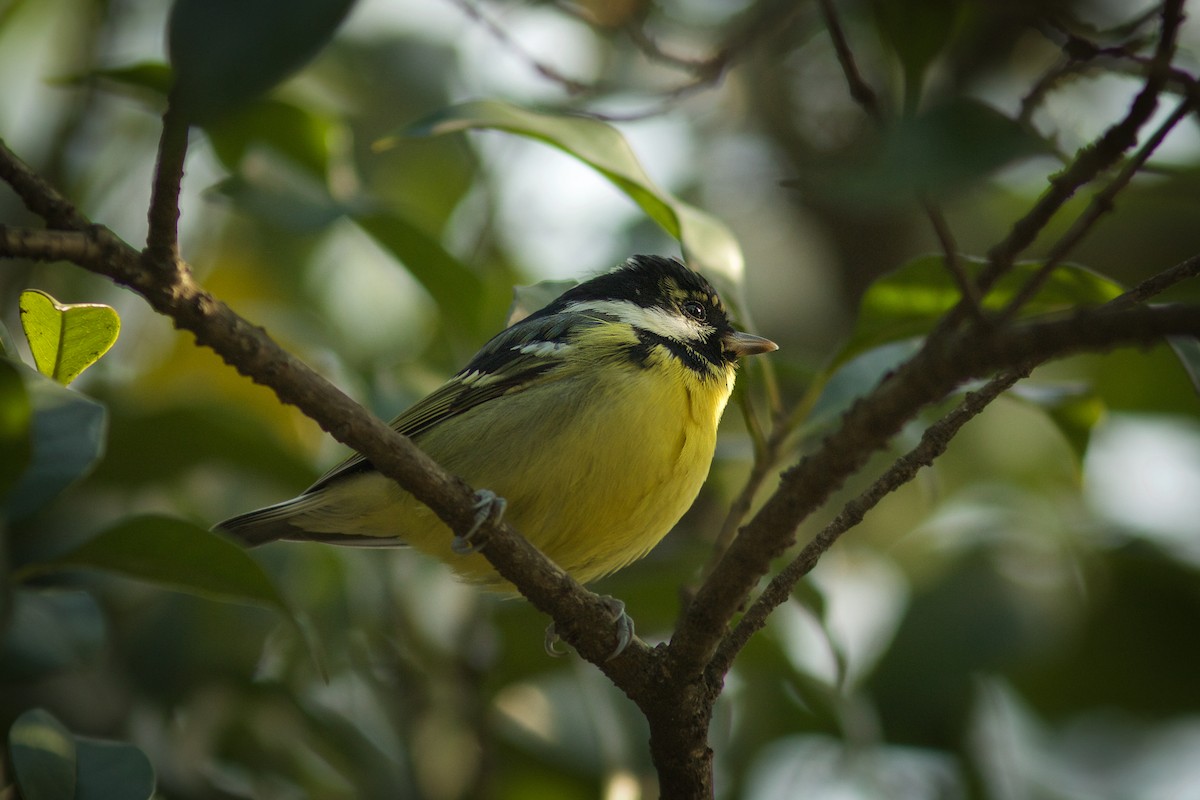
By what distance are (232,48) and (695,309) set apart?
2.93 meters

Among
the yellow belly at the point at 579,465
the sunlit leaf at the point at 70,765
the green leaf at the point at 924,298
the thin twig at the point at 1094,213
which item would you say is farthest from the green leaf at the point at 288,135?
the thin twig at the point at 1094,213

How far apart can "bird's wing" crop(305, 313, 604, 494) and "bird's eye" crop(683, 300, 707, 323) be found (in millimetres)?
489

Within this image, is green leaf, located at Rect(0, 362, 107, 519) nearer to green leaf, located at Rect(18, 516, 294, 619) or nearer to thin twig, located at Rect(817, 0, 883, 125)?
green leaf, located at Rect(18, 516, 294, 619)

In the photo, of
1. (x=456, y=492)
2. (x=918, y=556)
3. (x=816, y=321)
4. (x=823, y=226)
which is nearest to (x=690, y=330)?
(x=456, y=492)

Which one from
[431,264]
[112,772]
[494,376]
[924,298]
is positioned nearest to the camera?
[112,772]

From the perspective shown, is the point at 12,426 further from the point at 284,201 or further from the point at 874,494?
the point at 284,201

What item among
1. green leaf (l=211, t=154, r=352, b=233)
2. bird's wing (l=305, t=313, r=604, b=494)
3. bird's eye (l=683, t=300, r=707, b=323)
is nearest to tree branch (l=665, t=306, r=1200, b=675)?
bird's wing (l=305, t=313, r=604, b=494)

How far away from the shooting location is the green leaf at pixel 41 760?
90.0 inches

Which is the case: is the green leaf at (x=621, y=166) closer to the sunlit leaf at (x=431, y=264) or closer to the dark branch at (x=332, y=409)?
the sunlit leaf at (x=431, y=264)

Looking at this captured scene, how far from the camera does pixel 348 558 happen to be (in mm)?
4520

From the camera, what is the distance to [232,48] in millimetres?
1411

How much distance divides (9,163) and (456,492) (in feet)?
3.68

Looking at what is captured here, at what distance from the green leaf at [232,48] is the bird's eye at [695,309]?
2802 millimetres

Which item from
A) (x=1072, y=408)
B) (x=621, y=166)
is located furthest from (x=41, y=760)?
(x=1072, y=408)
